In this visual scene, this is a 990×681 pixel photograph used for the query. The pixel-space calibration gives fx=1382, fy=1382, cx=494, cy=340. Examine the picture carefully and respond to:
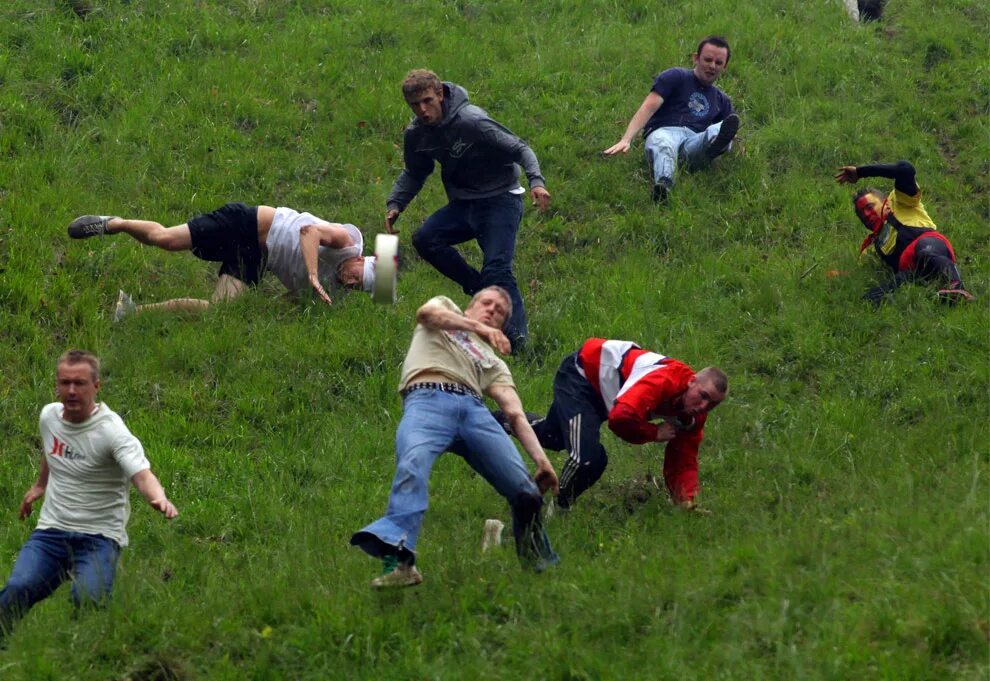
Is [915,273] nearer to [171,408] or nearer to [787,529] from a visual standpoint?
[787,529]

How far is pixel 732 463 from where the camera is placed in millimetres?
8461

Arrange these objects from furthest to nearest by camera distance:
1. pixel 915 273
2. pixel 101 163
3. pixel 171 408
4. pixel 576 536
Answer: pixel 101 163 → pixel 915 273 → pixel 171 408 → pixel 576 536

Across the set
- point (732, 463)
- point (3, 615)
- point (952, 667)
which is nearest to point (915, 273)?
point (732, 463)

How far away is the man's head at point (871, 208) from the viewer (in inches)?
414

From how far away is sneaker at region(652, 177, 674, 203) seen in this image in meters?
12.3

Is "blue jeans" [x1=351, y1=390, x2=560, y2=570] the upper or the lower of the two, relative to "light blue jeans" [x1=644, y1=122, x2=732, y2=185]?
upper

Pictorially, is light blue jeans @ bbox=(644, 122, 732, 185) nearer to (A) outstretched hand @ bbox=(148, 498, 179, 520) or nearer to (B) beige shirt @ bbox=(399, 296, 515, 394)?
(B) beige shirt @ bbox=(399, 296, 515, 394)

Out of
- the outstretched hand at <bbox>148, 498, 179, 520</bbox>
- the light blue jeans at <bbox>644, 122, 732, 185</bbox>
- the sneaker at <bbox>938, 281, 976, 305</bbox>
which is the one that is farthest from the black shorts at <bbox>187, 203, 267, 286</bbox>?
the sneaker at <bbox>938, 281, 976, 305</bbox>

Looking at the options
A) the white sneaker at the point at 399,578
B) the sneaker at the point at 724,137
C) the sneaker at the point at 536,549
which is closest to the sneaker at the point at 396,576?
the white sneaker at the point at 399,578

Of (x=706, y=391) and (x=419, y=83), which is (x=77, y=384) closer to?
(x=706, y=391)

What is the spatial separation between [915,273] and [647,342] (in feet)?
6.72

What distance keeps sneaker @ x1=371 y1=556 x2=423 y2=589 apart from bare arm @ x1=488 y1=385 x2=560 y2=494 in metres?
0.93

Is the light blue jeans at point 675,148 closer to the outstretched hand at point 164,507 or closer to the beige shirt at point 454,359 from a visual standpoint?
the beige shirt at point 454,359

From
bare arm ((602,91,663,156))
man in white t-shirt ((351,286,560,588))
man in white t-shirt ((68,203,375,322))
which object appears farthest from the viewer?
bare arm ((602,91,663,156))
